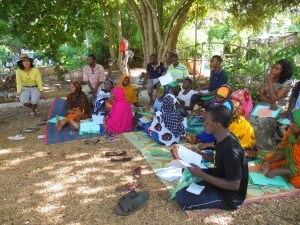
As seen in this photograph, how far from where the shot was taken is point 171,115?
5051 mm

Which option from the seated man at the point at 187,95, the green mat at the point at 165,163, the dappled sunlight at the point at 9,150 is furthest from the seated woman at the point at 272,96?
the dappled sunlight at the point at 9,150

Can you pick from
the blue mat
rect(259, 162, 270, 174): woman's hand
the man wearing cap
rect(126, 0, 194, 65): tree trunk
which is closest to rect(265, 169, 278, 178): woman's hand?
rect(259, 162, 270, 174): woman's hand

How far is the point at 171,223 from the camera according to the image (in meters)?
2.96

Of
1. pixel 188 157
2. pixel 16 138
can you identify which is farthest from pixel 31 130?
pixel 188 157

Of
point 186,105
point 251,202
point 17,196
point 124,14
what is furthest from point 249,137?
point 124,14

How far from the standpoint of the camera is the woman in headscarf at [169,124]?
198 inches

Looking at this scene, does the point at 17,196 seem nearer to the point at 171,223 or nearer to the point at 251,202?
the point at 171,223

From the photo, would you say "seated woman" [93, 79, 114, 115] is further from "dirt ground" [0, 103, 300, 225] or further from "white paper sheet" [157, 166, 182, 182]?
"white paper sheet" [157, 166, 182, 182]

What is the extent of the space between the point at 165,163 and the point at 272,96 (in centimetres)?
200

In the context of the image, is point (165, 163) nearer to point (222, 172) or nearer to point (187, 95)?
point (222, 172)

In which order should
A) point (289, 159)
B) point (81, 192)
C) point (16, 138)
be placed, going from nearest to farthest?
point (289, 159) < point (81, 192) < point (16, 138)

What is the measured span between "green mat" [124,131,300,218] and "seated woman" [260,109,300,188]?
17 centimetres

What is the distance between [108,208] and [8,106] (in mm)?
6009

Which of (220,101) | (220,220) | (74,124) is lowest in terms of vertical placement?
(220,220)
